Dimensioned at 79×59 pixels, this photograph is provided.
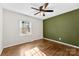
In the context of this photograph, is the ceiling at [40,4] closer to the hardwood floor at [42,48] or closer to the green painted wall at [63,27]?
the green painted wall at [63,27]

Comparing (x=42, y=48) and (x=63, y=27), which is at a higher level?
(x=63, y=27)

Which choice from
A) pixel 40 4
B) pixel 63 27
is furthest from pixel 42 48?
pixel 40 4

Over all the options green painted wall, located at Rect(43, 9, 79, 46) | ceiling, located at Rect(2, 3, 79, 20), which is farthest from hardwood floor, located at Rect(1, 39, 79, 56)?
ceiling, located at Rect(2, 3, 79, 20)

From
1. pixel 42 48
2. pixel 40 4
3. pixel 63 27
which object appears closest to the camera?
pixel 40 4

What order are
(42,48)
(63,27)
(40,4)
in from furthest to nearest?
(63,27)
(42,48)
(40,4)

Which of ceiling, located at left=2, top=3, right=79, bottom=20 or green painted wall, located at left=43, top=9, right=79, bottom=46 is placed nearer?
ceiling, located at left=2, top=3, right=79, bottom=20

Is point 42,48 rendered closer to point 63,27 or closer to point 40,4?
point 63,27

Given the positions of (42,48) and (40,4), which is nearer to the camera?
(40,4)

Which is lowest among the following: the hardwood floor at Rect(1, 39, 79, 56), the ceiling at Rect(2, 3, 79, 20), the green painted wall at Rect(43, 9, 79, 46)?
the hardwood floor at Rect(1, 39, 79, 56)

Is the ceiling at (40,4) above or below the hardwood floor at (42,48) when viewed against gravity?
above

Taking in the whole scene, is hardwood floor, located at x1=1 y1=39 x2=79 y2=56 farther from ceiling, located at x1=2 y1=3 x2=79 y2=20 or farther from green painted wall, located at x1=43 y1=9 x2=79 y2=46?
ceiling, located at x1=2 y1=3 x2=79 y2=20

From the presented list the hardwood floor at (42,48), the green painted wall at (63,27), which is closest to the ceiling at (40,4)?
the green painted wall at (63,27)

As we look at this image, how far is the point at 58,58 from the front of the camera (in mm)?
802

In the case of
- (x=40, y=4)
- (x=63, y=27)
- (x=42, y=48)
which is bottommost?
(x=42, y=48)
